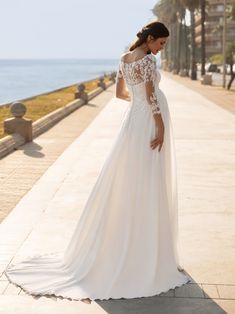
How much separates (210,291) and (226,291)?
5.1 inches

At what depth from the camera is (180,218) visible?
20.6 feet

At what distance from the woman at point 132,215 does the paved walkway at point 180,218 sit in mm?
146

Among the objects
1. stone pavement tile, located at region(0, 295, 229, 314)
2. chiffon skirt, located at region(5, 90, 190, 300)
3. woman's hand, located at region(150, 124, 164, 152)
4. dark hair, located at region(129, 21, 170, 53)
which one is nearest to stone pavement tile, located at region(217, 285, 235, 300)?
stone pavement tile, located at region(0, 295, 229, 314)

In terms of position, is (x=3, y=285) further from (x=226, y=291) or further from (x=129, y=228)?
(x=226, y=291)

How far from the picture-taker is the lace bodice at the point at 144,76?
3.98 metres

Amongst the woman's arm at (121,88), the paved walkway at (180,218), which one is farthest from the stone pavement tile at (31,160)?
the woman's arm at (121,88)

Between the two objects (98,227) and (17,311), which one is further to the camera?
(98,227)

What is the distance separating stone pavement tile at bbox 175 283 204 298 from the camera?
13.8ft

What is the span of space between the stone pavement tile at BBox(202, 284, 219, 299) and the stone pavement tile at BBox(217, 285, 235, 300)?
0.03 m

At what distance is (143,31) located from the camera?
407cm

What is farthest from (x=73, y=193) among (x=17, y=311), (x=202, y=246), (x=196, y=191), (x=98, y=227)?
(x=17, y=311)

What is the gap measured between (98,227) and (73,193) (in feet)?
10.3

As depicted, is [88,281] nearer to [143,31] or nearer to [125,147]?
[125,147]

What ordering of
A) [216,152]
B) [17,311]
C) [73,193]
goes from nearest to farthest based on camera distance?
[17,311] → [73,193] → [216,152]
